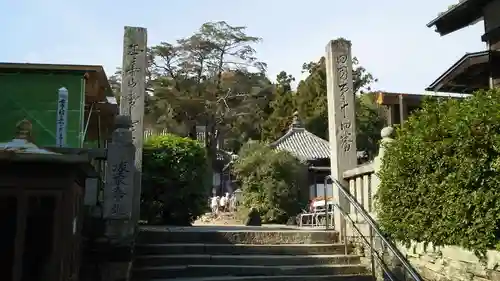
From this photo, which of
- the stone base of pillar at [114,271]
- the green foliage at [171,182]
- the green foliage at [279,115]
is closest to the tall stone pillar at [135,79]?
the stone base of pillar at [114,271]

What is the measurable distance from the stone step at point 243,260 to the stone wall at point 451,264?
1.48m

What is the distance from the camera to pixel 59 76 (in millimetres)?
10875

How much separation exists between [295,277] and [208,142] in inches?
1280

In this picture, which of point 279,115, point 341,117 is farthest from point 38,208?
point 279,115

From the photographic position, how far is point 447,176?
6121 millimetres

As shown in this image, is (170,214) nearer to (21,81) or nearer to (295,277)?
(21,81)

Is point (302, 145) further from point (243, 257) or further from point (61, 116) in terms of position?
point (243, 257)

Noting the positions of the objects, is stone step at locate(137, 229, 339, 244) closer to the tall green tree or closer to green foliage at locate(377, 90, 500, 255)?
green foliage at locate(377, 90, 500, 255)

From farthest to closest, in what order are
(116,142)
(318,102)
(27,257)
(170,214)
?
(318,102) → (170,214) → (116,142) → (27,257)

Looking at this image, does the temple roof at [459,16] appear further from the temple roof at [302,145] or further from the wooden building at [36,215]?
the temple roof at [302,145]

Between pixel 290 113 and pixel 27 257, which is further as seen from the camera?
pixel 290 113

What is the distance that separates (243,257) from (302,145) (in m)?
23.9

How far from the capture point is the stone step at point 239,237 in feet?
28.8

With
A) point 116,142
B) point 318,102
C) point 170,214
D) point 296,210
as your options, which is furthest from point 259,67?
point 116,142
